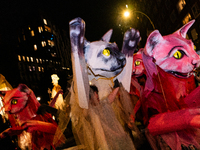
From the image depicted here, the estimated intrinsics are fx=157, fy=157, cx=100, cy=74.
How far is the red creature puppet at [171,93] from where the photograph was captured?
171cm

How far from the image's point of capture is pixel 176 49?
1.91 metres

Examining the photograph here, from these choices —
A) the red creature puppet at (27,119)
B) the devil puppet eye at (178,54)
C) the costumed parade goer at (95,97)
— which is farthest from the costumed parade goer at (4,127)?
the devil puppet eye at (178,54)

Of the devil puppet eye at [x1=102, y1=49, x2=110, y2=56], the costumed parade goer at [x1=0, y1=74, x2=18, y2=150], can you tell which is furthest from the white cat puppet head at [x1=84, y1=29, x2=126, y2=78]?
the costumed parade goer at [x1=0, y1=74, x2=18, y2=150]

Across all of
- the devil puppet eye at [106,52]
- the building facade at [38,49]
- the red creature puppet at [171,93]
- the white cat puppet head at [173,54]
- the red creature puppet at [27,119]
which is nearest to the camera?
the red creature puppet at [171,93]

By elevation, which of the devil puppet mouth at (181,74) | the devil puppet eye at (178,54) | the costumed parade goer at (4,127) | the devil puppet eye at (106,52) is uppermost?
the devil puppet eye at (106,52)

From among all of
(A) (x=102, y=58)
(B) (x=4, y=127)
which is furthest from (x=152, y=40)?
(B) (x=4, y=127)

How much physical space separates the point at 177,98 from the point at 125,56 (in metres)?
0.86

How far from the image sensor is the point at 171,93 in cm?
194

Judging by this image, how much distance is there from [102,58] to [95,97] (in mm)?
525

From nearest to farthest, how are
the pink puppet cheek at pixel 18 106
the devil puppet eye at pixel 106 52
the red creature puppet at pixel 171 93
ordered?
the red creature puppet at pixel 171 93, the devil puppet eye at pixel 106 52, the pink puppet cheek at pixel 18 106

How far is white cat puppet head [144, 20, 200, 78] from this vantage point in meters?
1.93

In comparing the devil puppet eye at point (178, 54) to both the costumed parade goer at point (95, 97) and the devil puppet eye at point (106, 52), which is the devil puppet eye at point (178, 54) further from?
the devil puppet eye at point (106, 52)

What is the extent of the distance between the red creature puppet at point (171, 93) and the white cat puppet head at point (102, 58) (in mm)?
399

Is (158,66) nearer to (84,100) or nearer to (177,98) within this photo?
(177,98)
